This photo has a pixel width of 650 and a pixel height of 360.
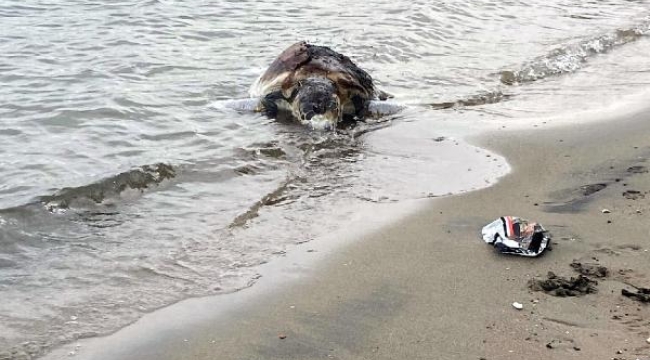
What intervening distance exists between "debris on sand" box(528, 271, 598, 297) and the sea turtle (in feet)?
12.5

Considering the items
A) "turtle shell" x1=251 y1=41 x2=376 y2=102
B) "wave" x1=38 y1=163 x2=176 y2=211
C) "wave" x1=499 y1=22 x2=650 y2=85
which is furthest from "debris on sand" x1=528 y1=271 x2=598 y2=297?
"wave" x1=499 y1=22 x2=650 y2=85

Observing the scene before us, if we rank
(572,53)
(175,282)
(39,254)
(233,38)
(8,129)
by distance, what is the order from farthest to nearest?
(233,38) → (572,53) → (8,129) → (39,254) → (175,282)

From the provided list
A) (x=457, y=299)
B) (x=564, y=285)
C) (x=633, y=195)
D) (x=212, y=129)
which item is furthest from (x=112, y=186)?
(x=633, y=195)

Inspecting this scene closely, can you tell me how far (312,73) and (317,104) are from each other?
69cm

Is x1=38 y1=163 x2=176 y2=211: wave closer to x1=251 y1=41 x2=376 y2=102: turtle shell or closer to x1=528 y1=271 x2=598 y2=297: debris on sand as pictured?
x1=251 y1=41 x2=376 y2=102: turtle shell

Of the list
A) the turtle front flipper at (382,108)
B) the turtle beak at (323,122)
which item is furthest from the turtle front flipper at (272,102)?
the turtle front flipper at (382,108)

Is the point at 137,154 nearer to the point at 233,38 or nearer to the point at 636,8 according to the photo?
the point at 233,38

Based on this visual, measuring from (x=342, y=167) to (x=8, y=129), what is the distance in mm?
3133

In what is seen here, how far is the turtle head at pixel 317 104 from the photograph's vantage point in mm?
7426

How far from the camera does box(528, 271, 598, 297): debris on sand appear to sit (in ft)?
12.1

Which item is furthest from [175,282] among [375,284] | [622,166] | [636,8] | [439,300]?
[636,8]

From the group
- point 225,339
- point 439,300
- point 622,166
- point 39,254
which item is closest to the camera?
point 225,339

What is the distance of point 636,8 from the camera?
1336 cm

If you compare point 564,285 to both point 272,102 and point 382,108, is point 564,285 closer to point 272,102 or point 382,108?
point 382,108
